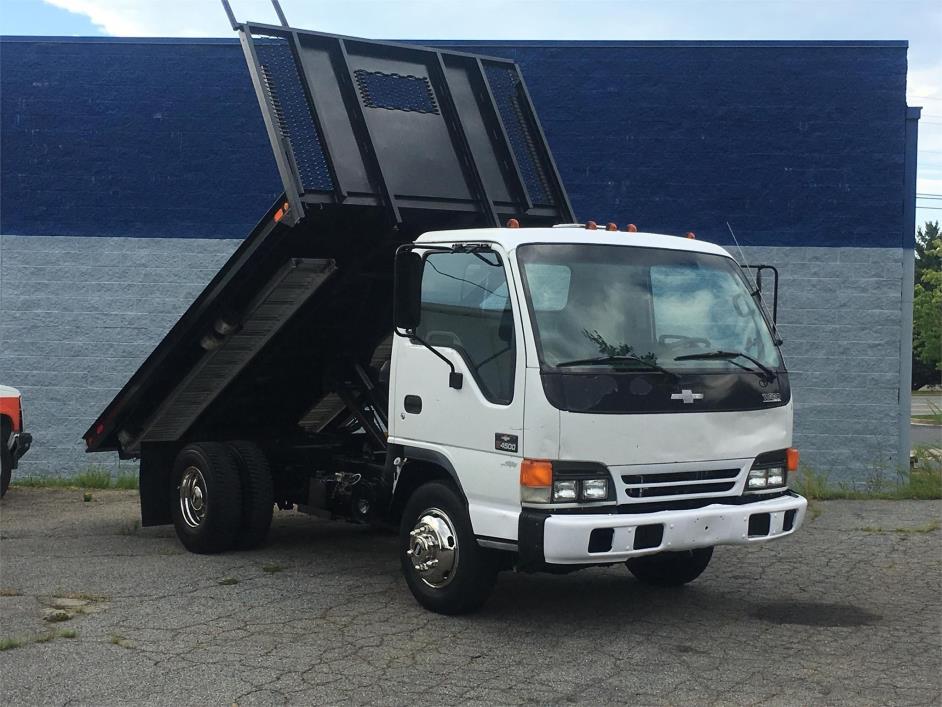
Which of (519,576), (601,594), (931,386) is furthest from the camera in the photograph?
(931,386)

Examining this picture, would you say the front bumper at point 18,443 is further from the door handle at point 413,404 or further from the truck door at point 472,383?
the door handle at point 413,404

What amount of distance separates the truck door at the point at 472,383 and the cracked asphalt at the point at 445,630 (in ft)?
2.87

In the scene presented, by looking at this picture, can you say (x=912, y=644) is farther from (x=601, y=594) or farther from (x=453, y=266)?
(x=453, y=266)

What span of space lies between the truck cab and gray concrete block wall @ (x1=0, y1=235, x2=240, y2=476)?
295 inches

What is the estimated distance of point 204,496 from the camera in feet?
30.1

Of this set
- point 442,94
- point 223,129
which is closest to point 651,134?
point 223,129

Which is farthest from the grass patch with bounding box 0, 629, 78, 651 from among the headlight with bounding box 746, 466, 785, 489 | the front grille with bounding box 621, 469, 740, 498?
the headlight with bounding box 746, 466, 785, 489

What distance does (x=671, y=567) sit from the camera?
8164mm

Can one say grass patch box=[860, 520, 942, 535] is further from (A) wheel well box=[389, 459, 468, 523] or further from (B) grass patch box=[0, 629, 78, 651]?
(B) grass patch box=[0, 629, 78, 651]

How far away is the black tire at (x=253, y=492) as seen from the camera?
9188mm

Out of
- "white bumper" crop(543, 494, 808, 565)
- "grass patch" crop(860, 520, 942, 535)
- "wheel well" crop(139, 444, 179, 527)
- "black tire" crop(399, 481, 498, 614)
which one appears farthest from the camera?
"grass patch" crop(860, 520, 942, 535)

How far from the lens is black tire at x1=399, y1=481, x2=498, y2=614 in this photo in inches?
274

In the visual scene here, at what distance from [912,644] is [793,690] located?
4.21 ft

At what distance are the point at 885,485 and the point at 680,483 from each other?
781cm
